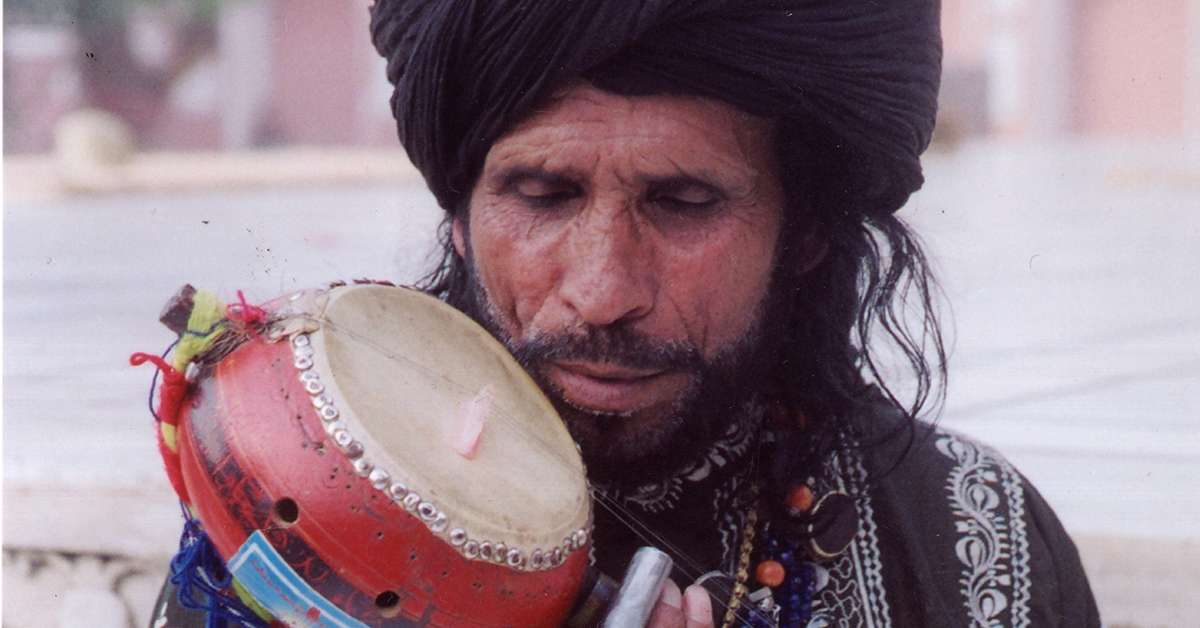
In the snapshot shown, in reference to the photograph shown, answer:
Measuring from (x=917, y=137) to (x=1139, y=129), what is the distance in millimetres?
29579

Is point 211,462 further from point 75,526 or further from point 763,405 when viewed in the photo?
point 75,526

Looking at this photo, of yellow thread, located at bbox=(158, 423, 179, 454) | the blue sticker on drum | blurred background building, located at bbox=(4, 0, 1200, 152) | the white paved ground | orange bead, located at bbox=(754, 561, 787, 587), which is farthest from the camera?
blurred background building, located at bbox=(4, 0, 1200, 152)

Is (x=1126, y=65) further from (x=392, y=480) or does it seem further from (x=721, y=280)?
(x=392, y=480)

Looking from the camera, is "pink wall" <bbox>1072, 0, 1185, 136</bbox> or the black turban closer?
the black turban

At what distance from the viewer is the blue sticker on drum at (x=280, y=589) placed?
1.37 m

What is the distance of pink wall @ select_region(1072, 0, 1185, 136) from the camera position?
28.9 m

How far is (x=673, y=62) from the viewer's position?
1852 mm

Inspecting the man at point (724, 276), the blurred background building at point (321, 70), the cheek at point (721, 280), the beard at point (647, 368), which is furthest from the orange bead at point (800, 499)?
the blurred background building at point (321, 70)

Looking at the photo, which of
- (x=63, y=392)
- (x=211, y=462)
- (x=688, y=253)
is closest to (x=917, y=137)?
(x=688, y=253)

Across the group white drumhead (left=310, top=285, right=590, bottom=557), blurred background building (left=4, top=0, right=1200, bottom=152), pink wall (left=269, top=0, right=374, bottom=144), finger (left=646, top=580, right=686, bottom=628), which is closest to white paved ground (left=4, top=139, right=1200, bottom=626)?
white drumhead (left=310, top=285, right=590, bottom=557)

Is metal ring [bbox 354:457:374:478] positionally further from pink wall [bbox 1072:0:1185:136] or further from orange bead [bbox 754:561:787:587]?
pink wall [bbox 1072:0:1185:136]

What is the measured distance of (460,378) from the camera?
1641 millimetres

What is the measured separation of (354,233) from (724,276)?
8710 millimetres

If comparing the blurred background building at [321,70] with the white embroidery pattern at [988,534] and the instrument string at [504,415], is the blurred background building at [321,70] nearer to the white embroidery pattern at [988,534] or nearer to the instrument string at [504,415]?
the white embroidery pattern at [988,534]
